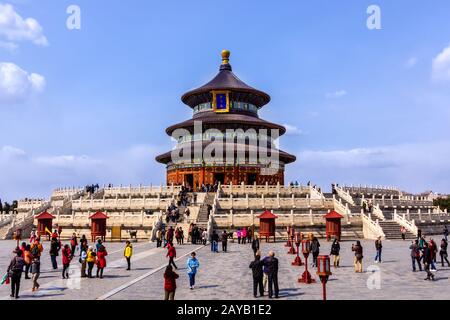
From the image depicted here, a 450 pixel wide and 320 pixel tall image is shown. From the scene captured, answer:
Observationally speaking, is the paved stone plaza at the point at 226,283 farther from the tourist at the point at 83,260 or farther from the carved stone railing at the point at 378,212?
the carved stone railing at the point at 378,212

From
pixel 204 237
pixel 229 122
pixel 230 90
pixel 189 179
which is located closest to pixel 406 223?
pixel 204 237

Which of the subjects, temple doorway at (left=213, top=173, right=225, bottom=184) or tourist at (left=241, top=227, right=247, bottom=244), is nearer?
tourist at (left=241, top=227, right=247, bottom=244)

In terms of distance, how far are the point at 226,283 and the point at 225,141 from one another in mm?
47610

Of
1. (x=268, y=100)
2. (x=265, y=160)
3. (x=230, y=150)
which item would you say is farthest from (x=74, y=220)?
(x=268, y=100)

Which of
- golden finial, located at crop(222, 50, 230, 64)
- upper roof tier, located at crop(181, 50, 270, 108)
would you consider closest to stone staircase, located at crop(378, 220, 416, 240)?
upper roof tier, located at crop(181, 50, 270, 108)

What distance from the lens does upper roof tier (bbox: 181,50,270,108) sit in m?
69.7

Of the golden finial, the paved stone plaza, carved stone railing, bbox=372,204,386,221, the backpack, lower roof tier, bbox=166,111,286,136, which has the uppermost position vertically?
the golden finial

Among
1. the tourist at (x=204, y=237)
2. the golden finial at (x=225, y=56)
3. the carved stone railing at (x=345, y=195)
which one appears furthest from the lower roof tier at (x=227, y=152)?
the tourist at (x=204, y=237)

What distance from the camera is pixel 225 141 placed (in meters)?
64.5

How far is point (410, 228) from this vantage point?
39.4 m

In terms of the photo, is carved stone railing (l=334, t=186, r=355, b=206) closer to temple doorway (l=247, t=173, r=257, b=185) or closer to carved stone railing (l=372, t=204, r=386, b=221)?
carved stone railing (l=372, t=204, r=386, b=221)

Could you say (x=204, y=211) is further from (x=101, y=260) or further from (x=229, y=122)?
(x=229, y=122)

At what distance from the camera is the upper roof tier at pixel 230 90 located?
69688mm
